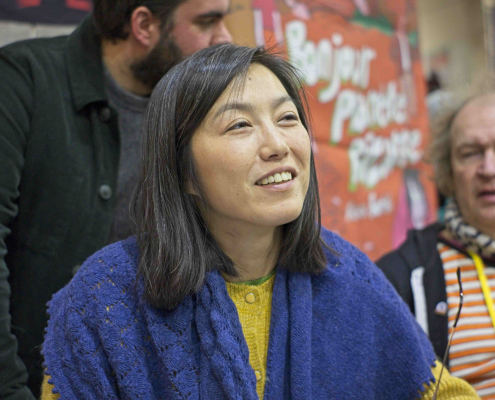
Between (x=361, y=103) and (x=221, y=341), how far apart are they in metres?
1.92

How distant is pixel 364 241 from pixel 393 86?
2.98 ft

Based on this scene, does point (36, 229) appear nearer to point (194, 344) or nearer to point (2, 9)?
point (194, 344)

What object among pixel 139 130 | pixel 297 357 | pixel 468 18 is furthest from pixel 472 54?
pixel 297 357

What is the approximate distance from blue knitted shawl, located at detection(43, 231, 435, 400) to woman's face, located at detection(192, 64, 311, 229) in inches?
8.1

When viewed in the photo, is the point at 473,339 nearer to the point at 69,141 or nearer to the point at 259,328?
the point at 259,328

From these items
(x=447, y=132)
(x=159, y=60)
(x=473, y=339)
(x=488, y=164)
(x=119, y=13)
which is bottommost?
(x=473, y=339)

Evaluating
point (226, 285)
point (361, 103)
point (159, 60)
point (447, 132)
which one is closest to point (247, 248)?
point (226, 285)

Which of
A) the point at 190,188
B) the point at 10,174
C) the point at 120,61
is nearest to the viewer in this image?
the point at 190,188

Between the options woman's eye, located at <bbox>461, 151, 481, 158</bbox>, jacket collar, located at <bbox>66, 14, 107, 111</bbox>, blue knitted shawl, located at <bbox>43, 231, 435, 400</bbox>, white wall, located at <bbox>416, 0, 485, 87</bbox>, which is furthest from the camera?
white wall, located at <bbox>416, 0, 485, 87</bbox>

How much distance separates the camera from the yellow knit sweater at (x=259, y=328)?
1.35 meters

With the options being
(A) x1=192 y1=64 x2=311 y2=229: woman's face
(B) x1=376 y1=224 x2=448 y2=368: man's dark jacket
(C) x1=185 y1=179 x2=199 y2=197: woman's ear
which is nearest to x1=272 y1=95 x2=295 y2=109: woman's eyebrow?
(A) x1=192 y1=64 x2=311 y2=229: woman's face

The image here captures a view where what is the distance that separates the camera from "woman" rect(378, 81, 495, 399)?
5.90ft

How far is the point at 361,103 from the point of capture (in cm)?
286

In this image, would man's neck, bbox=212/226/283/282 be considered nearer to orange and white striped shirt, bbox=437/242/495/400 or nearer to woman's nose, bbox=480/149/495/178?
orange and white striped shirt, bbox=437/242/495/400
